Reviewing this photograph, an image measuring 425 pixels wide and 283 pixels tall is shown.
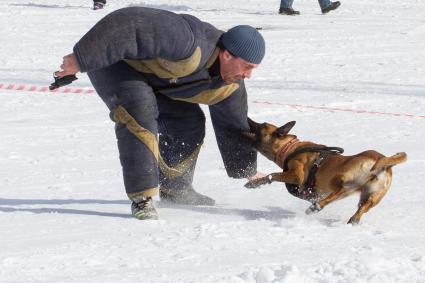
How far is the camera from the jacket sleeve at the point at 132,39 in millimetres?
4254

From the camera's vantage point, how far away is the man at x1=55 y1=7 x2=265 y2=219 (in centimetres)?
430

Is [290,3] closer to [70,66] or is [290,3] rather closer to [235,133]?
[235,133]

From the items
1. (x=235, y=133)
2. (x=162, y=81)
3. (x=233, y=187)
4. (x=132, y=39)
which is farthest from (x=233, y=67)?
A: (x=233, y=187)

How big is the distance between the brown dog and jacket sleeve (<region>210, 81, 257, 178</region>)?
8 centimetres

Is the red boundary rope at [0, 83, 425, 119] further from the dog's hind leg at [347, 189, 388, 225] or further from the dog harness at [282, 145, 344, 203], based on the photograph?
the dog's hind leg at [347, 189, 388, 225]

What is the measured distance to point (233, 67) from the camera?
4578mm

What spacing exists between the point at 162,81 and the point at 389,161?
1.36 meters

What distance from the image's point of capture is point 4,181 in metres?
5.94

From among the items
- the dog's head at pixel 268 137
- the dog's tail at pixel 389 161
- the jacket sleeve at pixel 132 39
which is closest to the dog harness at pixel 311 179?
the dog's head at pixel 268 137

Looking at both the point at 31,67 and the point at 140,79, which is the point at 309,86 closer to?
the point at 31,67

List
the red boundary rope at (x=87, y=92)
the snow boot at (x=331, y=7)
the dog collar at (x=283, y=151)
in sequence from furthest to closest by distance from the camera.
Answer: the snow boot at (x=331, y=7), the red boundary rope at (x=87, y=92), the dog collar at (x=283, y=151)

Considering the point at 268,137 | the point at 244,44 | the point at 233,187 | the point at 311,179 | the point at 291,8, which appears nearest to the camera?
the point at 244,44

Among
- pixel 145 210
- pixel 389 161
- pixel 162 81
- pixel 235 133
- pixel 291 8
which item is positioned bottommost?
pixel 291 8

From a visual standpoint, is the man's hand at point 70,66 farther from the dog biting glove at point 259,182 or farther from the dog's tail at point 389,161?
the dog's tail at point 389,161
